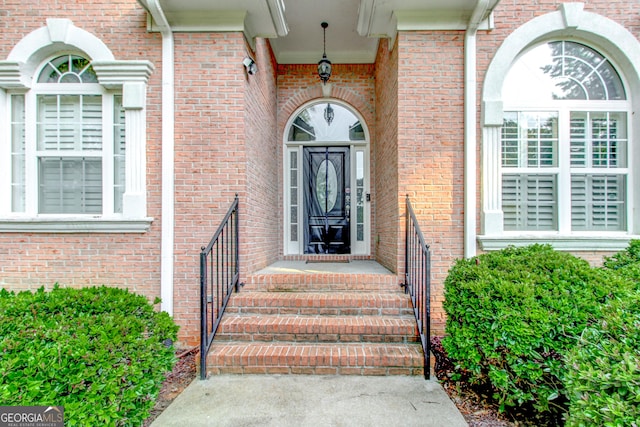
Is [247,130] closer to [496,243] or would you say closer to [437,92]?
[437,92]

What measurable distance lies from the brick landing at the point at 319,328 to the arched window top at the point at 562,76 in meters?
2.69

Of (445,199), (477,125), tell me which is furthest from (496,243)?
(477,125)

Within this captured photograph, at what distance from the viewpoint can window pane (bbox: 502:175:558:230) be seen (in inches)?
149

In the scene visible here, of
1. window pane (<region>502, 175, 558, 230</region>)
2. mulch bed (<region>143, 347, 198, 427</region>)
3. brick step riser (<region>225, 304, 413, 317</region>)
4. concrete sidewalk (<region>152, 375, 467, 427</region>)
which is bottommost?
mulch bed (<region>143, 347, 198, 427</region>)

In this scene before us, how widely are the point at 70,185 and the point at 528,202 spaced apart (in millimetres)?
5223

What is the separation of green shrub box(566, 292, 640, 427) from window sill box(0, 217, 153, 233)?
3.65 metres

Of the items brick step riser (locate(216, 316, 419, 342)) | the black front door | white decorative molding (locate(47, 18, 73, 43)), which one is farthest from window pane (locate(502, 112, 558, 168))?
white decorative molding (locate(47, 18, 73, 43))

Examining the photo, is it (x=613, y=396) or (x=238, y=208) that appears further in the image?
(x=238, y=208)

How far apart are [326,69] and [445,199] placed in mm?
2431

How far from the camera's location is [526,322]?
2105mm

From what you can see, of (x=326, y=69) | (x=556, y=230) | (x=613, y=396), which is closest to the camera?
(x=613, y=396)

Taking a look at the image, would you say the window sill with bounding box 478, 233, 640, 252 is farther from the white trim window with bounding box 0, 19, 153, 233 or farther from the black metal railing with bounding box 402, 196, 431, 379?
the white trim window with bounding box 0, 19, 153, 233

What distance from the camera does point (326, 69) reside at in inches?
179

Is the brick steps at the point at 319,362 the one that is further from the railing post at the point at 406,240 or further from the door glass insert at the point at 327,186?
the door glass insert at the point at 327,186
